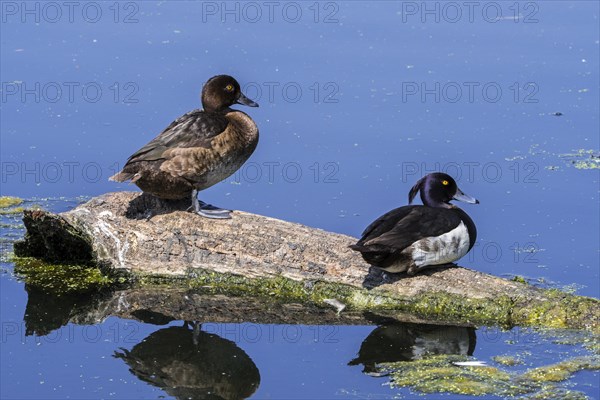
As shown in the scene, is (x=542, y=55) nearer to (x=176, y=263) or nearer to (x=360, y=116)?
(x=360, y=116)

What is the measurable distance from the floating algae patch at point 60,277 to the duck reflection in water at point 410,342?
2116 mm

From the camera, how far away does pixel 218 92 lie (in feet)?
31.7

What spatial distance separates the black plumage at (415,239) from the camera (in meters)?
8.27

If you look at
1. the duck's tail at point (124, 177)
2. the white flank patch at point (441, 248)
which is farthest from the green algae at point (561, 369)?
the duck's tail at point (124, 177)

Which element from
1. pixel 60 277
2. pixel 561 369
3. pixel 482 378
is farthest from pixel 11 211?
pixel 561 369

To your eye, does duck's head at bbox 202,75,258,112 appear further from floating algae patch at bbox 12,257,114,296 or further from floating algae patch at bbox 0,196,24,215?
floating algae patch at bbox 0,196,24,215

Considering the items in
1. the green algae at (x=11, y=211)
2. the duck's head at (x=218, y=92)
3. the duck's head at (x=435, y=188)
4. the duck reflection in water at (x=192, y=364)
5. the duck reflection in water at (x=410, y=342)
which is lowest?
the duck reflection in water at (x=192, y=364)

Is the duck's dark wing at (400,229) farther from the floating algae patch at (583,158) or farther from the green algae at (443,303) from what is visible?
the floating algae patch at (583,158)

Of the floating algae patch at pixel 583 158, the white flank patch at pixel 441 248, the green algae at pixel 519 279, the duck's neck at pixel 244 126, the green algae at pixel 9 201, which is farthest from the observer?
the floating algae patch at pixel 583 158

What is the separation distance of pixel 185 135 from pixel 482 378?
3.05 m

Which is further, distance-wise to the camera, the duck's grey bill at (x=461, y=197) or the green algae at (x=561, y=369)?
the duck's grey bill at (x=461, y=197)

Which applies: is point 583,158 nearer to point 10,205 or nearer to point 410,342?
point 410,342

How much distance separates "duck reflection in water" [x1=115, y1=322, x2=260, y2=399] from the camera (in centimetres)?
751

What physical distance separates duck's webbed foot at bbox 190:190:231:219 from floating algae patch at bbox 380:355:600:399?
185cm
